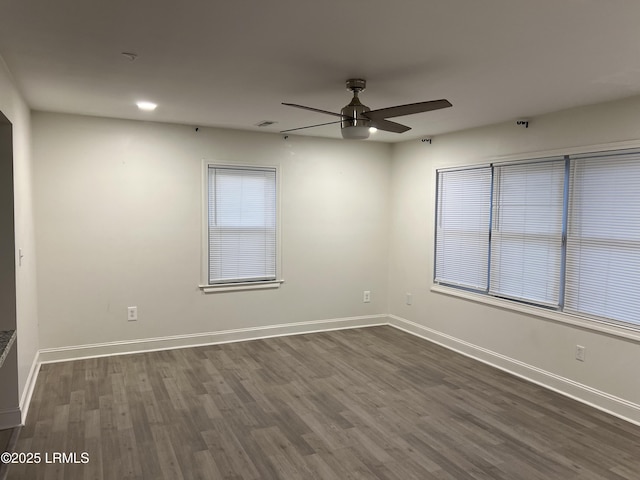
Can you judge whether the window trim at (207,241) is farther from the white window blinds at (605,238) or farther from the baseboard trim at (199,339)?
the white window blinds at (605,238)

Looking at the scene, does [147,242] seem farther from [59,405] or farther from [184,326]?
[59,405]

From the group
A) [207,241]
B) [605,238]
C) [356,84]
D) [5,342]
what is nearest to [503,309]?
[605,238]

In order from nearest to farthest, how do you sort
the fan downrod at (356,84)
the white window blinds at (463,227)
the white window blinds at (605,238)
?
the fan downrod at (356,84) → the white window blinds at (605,238) → the white window blinds at (463,227)

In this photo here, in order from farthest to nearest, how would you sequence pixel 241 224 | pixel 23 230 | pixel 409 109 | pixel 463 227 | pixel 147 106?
pixel 241 224 < pixel 463 227 < pixel 147 106 < pixel 23 230 < pixel 409 109

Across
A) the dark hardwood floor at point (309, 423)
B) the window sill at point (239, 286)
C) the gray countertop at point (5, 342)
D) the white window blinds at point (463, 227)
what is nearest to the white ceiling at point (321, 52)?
the white window blinds at point (463, 227)

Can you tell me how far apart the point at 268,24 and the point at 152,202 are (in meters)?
3.11

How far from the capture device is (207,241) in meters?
5.09

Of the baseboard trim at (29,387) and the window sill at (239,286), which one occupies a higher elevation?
the window sill at (239,286)

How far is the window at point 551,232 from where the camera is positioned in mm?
3551

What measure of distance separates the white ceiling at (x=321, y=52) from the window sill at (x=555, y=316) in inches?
67.7

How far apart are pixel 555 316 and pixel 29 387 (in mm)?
4356

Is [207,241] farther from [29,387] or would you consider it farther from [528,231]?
[528,231]

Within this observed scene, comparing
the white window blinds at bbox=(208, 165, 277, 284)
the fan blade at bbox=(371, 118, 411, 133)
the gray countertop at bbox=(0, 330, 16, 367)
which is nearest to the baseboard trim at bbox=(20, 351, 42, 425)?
the gray countertop at bbox=(0, 330, 16, 367)

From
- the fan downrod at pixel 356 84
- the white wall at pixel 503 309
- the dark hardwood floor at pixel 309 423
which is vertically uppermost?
the fan downrod at pixel 356 84
